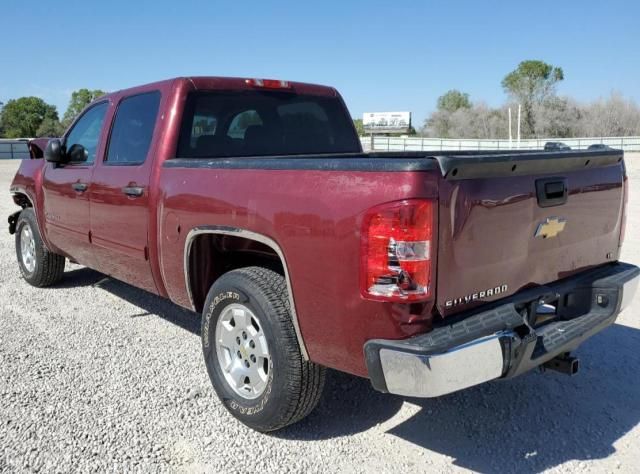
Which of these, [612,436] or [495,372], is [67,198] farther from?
[612,436]

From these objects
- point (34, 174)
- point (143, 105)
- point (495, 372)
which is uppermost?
point (143, 105)

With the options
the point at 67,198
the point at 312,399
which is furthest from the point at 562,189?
the point at 67,198

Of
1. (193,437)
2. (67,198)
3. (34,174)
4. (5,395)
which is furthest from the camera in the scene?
(34,174)

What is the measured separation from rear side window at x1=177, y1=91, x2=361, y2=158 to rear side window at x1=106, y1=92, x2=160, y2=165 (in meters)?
0.30

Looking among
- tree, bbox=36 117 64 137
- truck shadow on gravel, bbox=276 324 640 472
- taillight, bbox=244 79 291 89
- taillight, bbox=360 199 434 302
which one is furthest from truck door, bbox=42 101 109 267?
tree, bbox=36 117 64 137

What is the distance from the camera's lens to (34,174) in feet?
19.1

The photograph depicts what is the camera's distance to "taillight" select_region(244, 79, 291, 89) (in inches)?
175

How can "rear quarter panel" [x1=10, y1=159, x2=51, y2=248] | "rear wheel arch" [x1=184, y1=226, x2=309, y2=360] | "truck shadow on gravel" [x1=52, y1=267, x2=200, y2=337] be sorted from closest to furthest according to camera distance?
"rear wheel arch" [x1=184, y1=226, x2=309, y2=360], "truck shadow on gravel" [x1=52, y1=267, x2=200, y2=337], "rear quarter panel" [x1=10, y1=159, x2=51, y2=248]

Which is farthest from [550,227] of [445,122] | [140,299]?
[445,122]

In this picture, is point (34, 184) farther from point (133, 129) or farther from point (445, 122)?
point (445, 122)

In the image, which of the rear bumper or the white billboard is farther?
the white billboard

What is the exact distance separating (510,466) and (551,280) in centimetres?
97

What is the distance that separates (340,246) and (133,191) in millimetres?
2010

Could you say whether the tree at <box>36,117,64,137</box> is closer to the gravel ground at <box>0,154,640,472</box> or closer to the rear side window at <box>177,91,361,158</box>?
the rear side window at <box>177,91,361,158</box>
